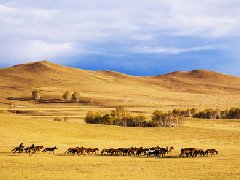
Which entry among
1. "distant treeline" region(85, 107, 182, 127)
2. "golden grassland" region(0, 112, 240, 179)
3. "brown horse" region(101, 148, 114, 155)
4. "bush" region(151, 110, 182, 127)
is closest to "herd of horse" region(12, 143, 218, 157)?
"brown horse" region(101, 148, 114, 155)

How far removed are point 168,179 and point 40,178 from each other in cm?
657

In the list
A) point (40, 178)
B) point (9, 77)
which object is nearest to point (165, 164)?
point (40, 178)

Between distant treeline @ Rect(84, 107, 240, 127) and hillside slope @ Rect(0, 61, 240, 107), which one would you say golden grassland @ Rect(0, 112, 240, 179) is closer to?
distant treeline @ Rect(84, 107, 240, 127)

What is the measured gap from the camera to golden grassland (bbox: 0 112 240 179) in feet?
77.6

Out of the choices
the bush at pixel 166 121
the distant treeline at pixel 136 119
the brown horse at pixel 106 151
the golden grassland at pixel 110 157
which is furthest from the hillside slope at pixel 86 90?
the brown horse at pixel 106 151

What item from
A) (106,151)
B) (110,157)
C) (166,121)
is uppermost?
(166,121)

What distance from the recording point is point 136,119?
62.0 meters

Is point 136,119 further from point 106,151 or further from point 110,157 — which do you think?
point 110,157

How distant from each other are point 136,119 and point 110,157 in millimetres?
31033

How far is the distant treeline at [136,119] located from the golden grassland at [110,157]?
17.8 ft

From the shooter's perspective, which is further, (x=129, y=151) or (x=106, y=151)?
(x=106, y=151)

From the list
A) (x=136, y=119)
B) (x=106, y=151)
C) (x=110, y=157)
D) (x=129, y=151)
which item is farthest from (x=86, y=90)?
(x=110, y=157)

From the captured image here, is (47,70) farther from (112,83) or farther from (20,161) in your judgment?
(20,161)

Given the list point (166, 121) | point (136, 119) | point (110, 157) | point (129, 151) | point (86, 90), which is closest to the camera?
point (110, 157)
